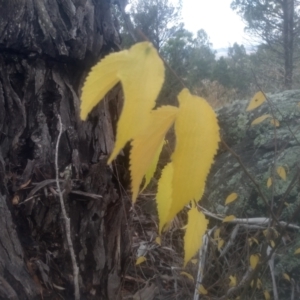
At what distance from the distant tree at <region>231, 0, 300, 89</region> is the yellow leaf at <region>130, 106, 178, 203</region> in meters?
9.33

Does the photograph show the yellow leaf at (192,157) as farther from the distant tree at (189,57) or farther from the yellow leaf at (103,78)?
the distant tree at (189,57)

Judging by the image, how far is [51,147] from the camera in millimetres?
1086

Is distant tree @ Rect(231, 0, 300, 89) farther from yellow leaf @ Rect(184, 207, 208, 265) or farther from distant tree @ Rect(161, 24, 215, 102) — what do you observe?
yellow leaf @ Rect(184, 207, 208, 265)

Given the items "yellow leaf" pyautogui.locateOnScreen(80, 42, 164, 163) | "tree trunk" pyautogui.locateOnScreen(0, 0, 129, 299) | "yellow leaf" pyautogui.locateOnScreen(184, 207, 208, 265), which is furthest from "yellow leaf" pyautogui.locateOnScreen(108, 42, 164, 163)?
"tree trunk" pyautogui.locateOnScreen(0, 0, 129, 299)

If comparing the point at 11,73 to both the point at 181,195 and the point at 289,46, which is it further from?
the point at 289,46

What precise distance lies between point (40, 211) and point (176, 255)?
830 millimetres

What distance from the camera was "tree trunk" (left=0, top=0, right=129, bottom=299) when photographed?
1.04 meters

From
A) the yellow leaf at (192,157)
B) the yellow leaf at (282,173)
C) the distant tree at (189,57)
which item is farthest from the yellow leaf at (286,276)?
the distant tree at (189,57)

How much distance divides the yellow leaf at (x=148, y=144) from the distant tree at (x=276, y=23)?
30.6 feet

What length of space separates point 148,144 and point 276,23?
10461 millimetres

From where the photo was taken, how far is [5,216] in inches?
38.4

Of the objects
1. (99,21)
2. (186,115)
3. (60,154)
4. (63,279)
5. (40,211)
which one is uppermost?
(99,21)

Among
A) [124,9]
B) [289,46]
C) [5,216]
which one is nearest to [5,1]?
[124,9]

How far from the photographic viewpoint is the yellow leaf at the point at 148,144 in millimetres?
363
